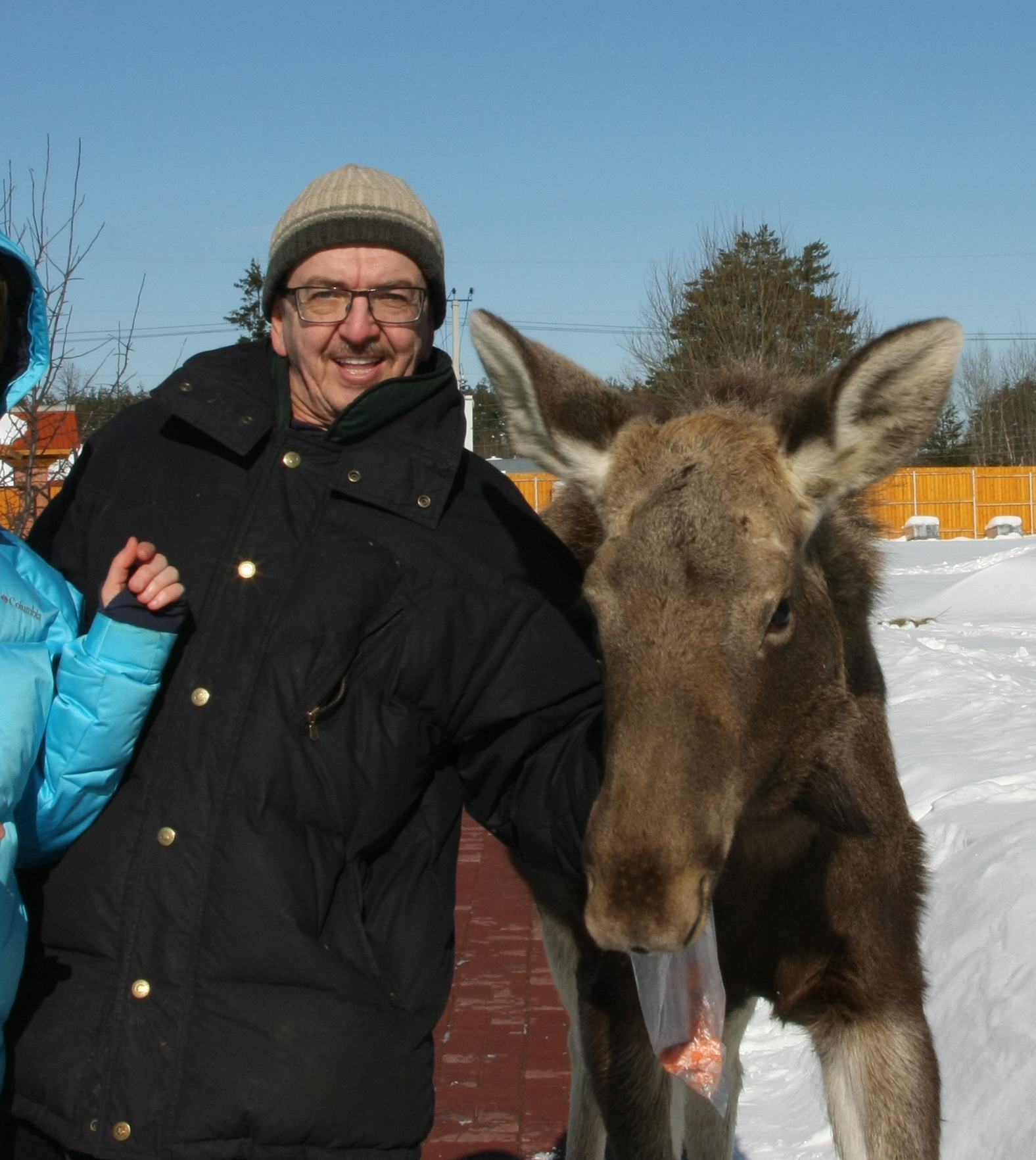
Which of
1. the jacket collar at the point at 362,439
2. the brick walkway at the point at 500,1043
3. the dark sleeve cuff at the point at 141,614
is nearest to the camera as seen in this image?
the dark sleeve cuff at the point at 141,614

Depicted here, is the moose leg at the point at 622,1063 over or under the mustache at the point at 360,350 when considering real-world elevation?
under

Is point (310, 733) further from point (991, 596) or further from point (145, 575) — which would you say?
point (991, 596)

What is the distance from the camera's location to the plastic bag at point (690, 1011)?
2.66 m

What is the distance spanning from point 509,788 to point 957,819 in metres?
3.95

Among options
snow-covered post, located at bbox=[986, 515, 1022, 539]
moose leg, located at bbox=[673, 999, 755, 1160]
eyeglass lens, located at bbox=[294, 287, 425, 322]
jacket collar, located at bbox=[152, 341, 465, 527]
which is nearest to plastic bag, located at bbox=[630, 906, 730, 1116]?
jacket collar, located at bbox=[152, 341, 465, 527]

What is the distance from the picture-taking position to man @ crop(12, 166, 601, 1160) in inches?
94.1

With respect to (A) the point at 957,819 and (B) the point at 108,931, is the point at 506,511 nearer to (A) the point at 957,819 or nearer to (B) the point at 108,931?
(B) the point at 108,931

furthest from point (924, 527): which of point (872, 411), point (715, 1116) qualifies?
point (872, 411)

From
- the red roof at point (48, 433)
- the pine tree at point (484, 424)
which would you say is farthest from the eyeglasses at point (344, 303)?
the pine tree at point (484, 424)

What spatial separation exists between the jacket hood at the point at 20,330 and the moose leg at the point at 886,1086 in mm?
2592

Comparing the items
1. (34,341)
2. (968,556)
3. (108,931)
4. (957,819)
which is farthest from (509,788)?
(968,556)

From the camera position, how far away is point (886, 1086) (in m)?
3.30

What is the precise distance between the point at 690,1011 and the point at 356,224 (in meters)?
1.89

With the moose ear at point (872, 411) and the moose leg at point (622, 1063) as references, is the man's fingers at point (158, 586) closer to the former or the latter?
the moose ear at point (872, 411)
